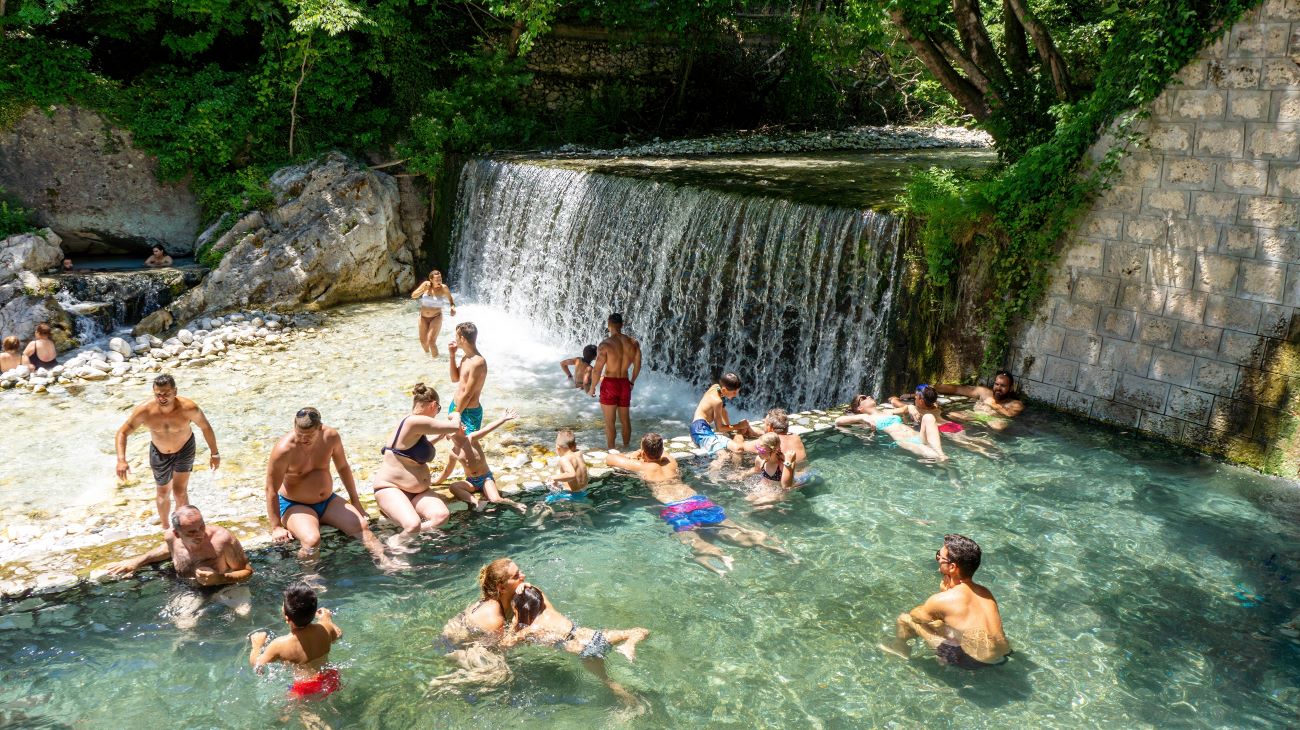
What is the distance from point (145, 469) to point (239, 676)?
4142mm

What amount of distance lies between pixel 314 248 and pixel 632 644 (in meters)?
10.6

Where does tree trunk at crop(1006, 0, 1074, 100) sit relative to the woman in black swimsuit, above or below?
above

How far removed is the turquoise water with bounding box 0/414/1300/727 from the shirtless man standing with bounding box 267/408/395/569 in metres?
0.17

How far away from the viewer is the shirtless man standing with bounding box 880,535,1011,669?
5113 mm

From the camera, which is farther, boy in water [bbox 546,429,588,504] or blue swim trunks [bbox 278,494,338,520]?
boy in water [bbox 546,429,588,504]

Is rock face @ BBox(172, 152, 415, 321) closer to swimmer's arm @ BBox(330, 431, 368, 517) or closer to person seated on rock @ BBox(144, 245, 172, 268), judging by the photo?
person seated on rock @ BBox(144, 245, 172, 268)

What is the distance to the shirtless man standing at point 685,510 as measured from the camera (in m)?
6.46

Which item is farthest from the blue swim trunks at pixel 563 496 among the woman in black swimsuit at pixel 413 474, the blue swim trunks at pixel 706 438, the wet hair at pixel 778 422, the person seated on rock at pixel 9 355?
the person seated on rock at pixel 9 355

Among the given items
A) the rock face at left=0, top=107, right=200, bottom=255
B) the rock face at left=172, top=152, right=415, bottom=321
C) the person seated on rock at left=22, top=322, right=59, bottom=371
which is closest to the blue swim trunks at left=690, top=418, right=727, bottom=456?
the person seated on rock at left=22, top=322, right=59, bottom=371

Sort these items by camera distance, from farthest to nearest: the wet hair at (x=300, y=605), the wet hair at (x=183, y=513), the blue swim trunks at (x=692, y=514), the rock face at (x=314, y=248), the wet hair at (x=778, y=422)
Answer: the rock face at (x=314, y=248) → the wet hair at (x=778, y=422) → the blue swim trunks at (x=692, y=514) → the wet hair at (x=183, y=513) → the wet hair at (x=300, y=605)

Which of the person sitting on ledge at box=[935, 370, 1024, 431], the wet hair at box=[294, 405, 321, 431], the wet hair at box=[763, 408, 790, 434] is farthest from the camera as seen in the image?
the person sitting on ledge at box=[935, 370, 1024, 431]

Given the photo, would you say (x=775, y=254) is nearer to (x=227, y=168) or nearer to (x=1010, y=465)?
(x=1010, y=465)

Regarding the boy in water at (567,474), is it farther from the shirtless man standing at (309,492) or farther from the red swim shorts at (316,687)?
the red swim shorts at (316,687)

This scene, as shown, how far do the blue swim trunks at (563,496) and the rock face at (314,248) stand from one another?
27.2ft
